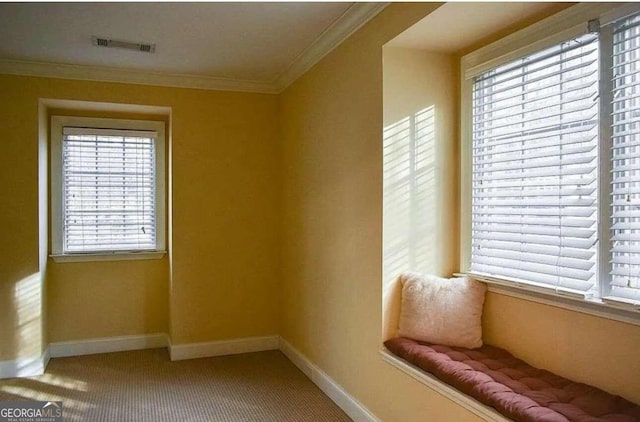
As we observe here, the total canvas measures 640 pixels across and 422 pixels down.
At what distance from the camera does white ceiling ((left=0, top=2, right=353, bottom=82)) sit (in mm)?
2695

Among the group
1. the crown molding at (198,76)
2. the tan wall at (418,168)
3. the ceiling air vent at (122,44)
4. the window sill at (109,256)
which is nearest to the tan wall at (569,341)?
the tan wall at (418,168)

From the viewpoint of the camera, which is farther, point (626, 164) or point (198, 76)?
point (198, 76)

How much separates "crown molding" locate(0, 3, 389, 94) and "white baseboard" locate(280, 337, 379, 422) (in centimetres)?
226

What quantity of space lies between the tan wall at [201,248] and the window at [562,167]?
2224 millimetres

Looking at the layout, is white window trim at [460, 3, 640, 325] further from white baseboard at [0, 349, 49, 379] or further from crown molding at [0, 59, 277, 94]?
white baseboard at [0, 349, 49, 379]

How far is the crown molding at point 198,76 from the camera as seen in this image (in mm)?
3036

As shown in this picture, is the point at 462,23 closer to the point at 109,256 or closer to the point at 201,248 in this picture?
the point at 201,248

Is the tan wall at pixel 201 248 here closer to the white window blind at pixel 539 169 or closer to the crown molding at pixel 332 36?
the crown molding at pixel 332 36

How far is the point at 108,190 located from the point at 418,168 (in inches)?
118

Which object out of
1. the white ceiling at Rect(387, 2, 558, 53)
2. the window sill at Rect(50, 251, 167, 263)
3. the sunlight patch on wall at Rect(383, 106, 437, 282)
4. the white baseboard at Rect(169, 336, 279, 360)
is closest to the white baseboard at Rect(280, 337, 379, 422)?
the white baseboard at Rect(169, 336, 279, 360)

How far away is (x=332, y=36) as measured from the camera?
3070 millimetres

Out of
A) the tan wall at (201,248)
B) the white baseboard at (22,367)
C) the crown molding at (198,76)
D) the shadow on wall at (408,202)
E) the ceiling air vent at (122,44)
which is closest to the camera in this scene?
the shadow on wall at (408,202)

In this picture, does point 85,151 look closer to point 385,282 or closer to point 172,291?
point 172,291

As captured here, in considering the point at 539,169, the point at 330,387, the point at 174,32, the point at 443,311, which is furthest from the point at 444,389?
the point at 174,32
